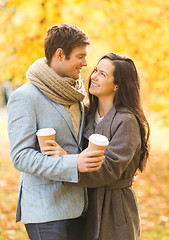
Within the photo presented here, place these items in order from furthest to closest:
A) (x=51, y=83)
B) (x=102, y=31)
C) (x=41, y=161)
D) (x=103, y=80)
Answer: (x=102, y=31)
(x=103, y=80)
(x=51, y=83)
(x=41, y=161)

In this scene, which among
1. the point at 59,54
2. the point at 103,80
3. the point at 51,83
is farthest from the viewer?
the point at 103,80

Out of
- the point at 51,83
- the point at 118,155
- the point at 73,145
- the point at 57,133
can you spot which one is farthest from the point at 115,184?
the point at 51,83

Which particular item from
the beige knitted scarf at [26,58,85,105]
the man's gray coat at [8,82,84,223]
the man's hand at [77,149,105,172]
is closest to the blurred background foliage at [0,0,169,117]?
the beige knitted scarf at [26,58,85,105]

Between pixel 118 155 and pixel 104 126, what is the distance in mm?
244

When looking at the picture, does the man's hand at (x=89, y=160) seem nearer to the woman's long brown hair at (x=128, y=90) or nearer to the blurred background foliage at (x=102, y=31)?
the woman's long brown hair at (x=128, y=90)

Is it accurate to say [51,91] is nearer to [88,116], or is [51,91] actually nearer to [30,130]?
[30,130]

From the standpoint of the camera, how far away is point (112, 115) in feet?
7.63

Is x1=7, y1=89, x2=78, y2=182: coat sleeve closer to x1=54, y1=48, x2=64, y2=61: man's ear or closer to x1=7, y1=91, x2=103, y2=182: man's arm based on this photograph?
x1=7, y1=91, x2=103, y2=182: man's arm

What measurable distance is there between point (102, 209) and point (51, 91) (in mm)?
865

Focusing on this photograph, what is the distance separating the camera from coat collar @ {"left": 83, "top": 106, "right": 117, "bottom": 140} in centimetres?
228

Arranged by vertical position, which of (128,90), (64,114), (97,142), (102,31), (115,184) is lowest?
(115,184)

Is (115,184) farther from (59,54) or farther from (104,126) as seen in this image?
(59,54)

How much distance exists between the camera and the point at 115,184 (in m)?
2.32

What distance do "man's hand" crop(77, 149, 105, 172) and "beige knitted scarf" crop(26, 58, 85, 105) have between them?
49 cm
